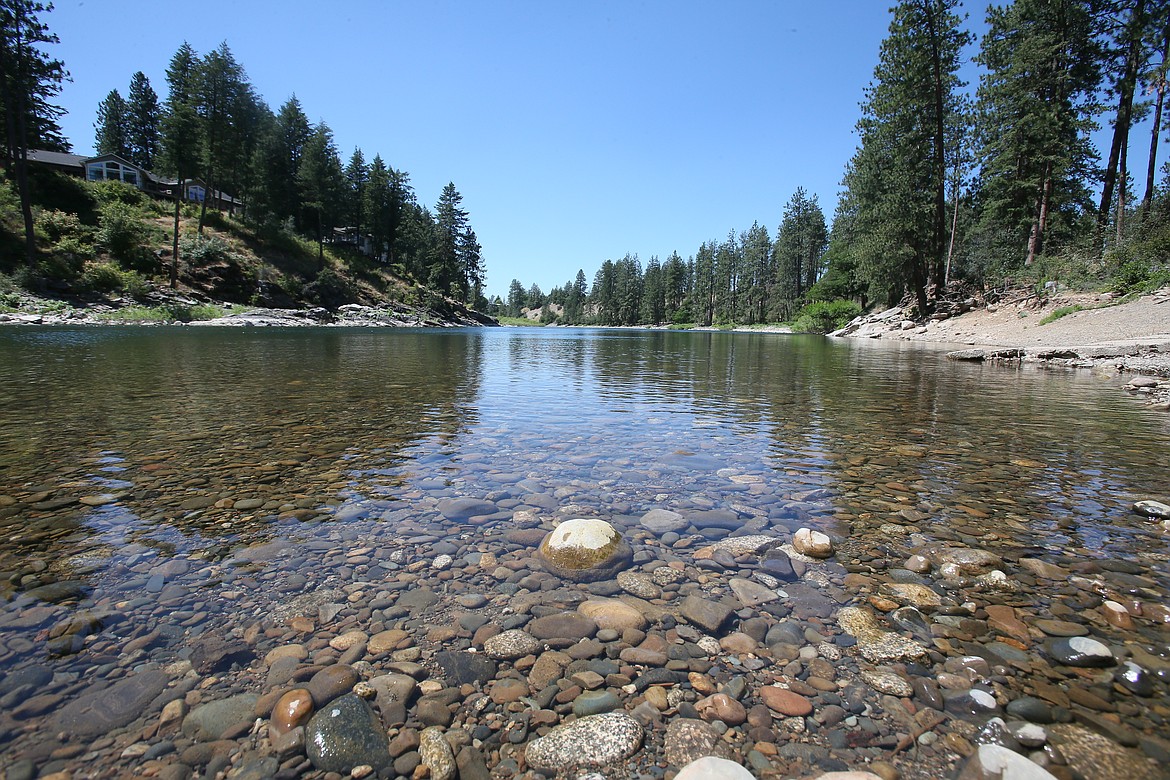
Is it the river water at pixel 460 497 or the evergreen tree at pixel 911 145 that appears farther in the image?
the evergreen tree at pixel 911 145

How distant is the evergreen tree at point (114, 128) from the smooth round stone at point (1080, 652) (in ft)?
361

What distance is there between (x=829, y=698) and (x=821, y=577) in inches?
49.1

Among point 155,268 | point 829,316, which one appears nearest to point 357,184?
point 155,268

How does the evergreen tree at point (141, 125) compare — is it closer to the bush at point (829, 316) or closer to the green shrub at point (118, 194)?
the green shrub at point (118, 194)

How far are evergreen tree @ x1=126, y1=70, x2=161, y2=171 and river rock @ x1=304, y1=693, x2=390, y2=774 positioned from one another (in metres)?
106

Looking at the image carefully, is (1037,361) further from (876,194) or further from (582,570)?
(876,194)

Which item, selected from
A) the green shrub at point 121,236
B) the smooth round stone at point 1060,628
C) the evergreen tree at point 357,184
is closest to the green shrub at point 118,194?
the green shrub at point 121,236

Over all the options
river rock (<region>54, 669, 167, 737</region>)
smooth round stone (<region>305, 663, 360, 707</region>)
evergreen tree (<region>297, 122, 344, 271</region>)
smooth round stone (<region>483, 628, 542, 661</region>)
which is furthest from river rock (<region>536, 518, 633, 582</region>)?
evergreen tree (<region>297, 122, 344, 271</region>)

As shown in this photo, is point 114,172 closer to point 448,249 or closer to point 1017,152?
point 448,249

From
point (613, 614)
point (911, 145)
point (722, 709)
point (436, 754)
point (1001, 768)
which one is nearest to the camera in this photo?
point (1001, 768)

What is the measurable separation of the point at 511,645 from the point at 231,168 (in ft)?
254

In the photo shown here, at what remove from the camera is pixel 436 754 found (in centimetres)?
204

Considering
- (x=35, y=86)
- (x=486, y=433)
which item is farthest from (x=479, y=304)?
(x=486, y=433)

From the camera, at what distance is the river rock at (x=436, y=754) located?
6.45ft
